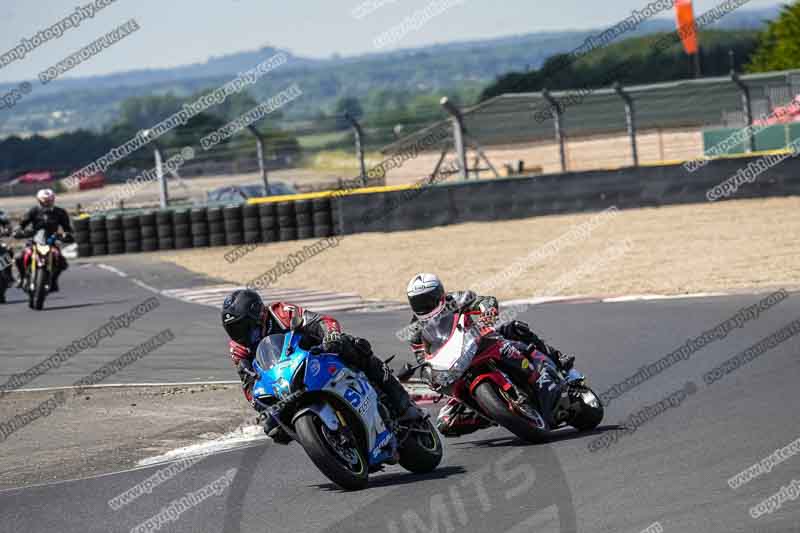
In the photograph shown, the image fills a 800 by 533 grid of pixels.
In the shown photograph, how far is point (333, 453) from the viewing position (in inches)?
293

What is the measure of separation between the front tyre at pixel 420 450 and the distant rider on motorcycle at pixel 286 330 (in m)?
0.11

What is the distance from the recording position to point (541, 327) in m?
14.3

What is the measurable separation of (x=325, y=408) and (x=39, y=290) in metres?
11.8

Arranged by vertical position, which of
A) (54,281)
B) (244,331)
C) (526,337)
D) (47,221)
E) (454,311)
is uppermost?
(244,331)

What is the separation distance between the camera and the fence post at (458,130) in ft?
83.6

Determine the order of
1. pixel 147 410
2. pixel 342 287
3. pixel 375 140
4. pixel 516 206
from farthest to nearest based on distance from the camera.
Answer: pixel 375 140, pixel 516 206, pixel 342 287, pixel 147 410

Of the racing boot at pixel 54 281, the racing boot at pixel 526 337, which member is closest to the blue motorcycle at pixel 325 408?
the racing boot at pixel 526 337

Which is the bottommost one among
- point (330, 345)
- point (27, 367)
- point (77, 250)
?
→ point (77, 250)

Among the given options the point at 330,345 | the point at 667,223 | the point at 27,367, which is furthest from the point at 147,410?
the point at 667,223

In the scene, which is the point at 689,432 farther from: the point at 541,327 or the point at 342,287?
the point at 342,287

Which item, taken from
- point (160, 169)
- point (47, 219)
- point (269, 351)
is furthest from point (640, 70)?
point (269, 351)

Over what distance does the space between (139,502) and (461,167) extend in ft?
62.7

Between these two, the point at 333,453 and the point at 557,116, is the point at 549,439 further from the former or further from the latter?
the point at 557,116

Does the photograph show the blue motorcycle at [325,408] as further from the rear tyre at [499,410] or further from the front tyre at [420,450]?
the rear tyre at [499,410]
